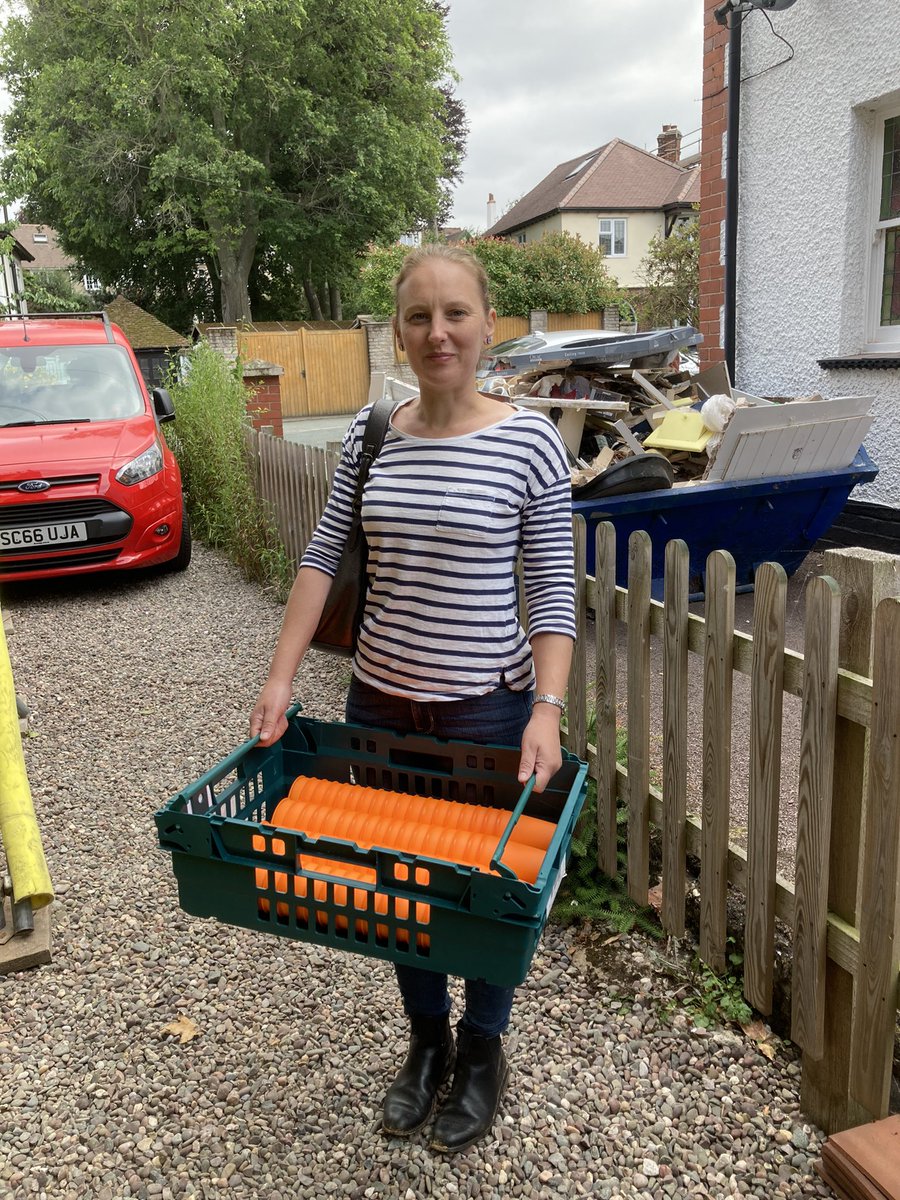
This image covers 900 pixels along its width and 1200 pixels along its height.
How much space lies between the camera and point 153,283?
33812 millimetres

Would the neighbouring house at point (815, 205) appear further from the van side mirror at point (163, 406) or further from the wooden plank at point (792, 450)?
the van side mirror at point (163, 406)

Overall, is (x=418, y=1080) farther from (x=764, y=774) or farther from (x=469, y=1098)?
(x=764, y=774)

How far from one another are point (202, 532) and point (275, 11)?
24.6 metres

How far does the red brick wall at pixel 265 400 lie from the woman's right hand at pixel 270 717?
8.69 metres

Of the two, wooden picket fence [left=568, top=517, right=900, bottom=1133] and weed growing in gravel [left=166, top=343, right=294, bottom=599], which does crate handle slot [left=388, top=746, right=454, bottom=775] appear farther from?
weed growing in gravel [left=166, top=343, right=294, bottom=599]

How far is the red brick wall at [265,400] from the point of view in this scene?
34.1 ft

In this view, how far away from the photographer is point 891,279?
6.70 metres

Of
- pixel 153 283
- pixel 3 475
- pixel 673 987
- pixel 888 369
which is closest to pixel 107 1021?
pixel 673 987

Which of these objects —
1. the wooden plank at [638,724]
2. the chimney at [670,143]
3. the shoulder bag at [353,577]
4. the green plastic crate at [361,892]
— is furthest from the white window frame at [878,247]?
the chimney at [670,143]

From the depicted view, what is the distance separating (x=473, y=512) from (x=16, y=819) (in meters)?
1.95

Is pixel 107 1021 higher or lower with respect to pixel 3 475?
lower

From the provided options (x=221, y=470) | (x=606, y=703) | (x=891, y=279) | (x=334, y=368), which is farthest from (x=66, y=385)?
(x=334, y=368)

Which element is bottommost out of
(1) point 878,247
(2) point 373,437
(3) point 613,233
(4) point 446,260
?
(2) point 373,437

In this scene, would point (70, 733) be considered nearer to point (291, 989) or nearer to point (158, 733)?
point (158, 733)
